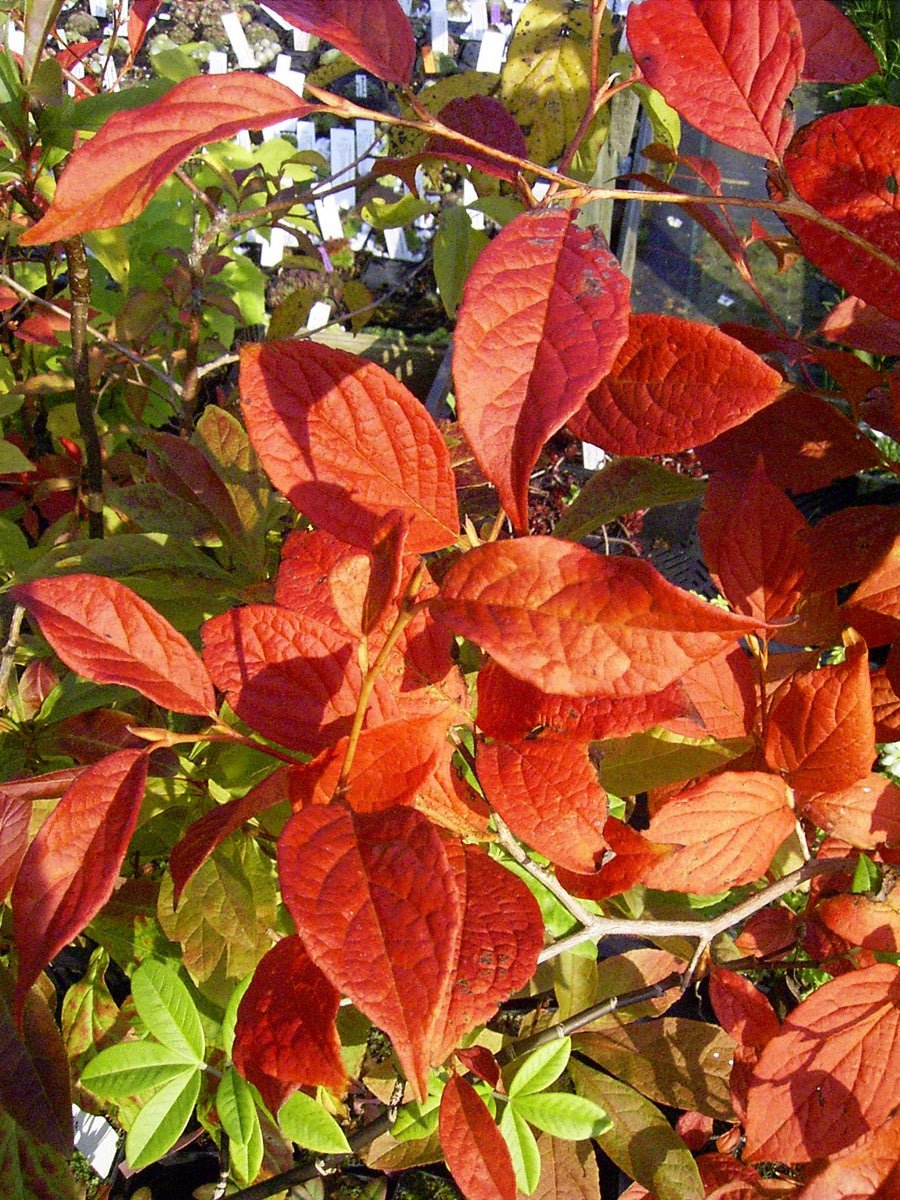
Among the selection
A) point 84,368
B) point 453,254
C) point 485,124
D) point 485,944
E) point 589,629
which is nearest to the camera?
point 589,629

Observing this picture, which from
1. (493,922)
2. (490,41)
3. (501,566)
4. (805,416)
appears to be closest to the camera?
(501,566)

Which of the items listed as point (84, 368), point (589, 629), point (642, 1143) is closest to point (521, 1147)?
point (642, 1143)

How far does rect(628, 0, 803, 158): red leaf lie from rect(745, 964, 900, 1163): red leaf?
0.60 metres

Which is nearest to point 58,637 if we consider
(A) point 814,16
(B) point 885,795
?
(B) point 885,795

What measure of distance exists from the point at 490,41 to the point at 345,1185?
2990mm

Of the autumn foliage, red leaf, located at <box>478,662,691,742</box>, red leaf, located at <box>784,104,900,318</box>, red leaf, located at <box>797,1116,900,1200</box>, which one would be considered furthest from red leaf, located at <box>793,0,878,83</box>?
red leaf, located at <box>797,1116,900,1200</box>

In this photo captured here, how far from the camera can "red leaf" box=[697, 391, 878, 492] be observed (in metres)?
0.81

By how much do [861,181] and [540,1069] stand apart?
2.43 ft

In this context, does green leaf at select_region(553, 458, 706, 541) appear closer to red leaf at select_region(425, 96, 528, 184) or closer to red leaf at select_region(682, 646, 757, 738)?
red leaf at select_region(682, 646, 757, 738)

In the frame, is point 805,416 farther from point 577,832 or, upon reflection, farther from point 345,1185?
point 345,1185

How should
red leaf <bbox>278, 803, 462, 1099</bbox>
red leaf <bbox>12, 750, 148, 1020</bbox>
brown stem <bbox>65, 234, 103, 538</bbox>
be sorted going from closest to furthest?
red leaf <bbox>278, 803, 462, 1099</bbox>, red leaf <bbox>12, 750, 148, 1020</bbox>, brown stem <bbox>65, 234, 103, 538</bbox>

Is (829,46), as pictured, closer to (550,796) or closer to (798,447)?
(798,447)

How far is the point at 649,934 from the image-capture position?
2.23ft

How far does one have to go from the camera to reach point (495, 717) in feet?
1.88
